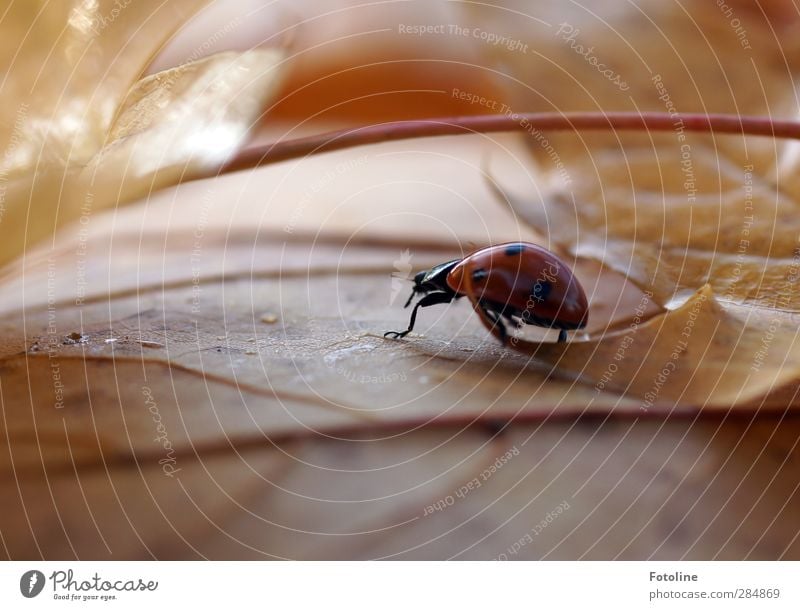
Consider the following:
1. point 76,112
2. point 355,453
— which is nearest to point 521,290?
point 355,453

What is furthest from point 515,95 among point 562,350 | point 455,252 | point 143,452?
point 143,452

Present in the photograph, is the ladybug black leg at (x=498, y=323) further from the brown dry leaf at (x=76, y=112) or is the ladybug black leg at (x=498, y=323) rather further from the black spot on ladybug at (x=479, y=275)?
the brown dry leaf at (x=76, y=112)

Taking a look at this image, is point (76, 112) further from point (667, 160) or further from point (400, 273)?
point (667, 160)

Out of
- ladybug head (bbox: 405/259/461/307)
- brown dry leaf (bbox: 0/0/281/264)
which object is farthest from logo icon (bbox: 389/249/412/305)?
brown dry leaf (bbox: 0/0/281/264)
